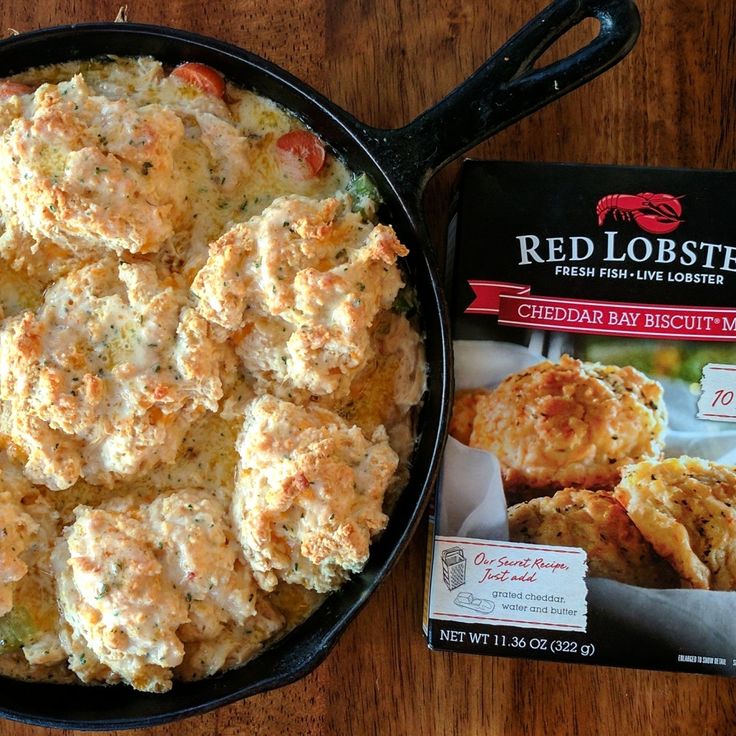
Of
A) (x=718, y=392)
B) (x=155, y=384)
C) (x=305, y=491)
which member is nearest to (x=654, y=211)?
(x=718, y=392)

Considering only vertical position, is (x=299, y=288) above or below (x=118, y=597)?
above

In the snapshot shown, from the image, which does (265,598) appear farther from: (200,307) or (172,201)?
(172,201)

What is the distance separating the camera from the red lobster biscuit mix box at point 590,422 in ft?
5.87

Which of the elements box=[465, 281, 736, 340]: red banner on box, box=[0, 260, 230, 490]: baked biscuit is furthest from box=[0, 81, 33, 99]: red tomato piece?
box=[465, 281, 736, 340]: red banner on box

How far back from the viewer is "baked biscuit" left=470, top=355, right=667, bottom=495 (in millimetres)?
1795

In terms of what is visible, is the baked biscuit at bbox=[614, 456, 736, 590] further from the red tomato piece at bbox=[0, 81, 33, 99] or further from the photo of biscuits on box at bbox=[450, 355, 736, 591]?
the red tomato piece at bbox=[0, 81, 33, 99]

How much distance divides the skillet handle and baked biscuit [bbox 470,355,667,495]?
0.54 meters

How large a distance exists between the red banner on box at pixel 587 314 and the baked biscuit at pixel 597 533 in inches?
15.0

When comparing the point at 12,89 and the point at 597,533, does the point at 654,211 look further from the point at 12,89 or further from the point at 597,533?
the point at 12,89

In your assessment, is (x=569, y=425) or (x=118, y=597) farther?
(x=569, y=425)

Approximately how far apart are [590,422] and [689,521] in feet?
1.02

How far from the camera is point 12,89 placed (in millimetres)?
1674

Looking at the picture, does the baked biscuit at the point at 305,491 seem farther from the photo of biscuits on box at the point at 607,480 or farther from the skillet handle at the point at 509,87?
the skillet handle at the point at 509,87

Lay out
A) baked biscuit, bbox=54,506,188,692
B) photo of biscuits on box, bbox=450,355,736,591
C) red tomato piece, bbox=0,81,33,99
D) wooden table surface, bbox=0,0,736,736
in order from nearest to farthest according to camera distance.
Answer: baked biscuit, bbox=54,506,188,692, red tomato piece, bbox=0,81,33,99, photo of biscuits on box, bbox=450,355,736,591, wooden table surface, bbox=0,0,736,736
